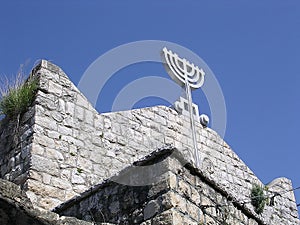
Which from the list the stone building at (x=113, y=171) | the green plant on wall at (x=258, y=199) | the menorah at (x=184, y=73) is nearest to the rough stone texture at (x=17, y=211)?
the stone building at (x=113, y=171)

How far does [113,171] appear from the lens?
654 centimetres

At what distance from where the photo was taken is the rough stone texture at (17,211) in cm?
225

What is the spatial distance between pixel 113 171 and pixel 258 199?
2.42m

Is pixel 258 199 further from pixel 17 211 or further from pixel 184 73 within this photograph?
pixel 17 211

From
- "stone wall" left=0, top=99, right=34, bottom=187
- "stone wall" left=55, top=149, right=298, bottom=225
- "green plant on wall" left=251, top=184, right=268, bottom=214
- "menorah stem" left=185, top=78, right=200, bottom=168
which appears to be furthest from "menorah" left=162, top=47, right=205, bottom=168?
"stone wall" left=55, top=149, right=298, bottom=225

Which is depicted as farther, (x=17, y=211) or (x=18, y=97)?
(x=18, y=97)

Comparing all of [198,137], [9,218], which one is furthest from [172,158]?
[198,137]

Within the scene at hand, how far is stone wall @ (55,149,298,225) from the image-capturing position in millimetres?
3971

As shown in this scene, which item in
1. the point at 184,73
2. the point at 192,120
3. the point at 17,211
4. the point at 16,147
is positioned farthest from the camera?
the point at 184,73

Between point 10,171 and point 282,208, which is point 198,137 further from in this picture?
point 10,171

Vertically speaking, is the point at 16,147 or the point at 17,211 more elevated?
the point at 16,147

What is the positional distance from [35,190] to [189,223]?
216 centimetres

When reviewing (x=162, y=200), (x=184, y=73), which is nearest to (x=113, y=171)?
(x=162, y=200)

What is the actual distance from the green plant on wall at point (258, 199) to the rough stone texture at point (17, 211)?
5.48m
